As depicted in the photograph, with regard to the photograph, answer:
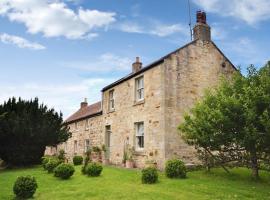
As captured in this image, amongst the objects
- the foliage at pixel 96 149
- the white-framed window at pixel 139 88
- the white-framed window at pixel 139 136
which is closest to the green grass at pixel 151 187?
the white-framed window at pixel 139 136

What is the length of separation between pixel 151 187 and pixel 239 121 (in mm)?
5014

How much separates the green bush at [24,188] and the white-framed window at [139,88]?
10.7m

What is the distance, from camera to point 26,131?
956 inches

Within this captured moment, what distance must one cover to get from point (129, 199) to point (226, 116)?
6111 millimetres

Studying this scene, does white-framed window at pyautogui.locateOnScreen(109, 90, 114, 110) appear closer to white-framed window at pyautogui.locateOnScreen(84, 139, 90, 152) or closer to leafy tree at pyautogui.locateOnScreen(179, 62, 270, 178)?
white-framed window at pyautogui.locateOnScreen(84, 139, 90, 152)

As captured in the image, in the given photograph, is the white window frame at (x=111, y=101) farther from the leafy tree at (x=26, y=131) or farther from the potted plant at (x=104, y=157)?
the leafy tree at (x=26, y=131)

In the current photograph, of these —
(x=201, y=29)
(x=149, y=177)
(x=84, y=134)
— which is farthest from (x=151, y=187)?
(x=84, y=134)

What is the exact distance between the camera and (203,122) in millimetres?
16109

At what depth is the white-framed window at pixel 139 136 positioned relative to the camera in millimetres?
21594

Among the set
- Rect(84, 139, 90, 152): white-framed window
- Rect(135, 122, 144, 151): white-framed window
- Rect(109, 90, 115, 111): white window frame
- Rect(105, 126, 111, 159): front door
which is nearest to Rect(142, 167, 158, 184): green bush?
Rect(135, 122, 144, 151): white-framed window

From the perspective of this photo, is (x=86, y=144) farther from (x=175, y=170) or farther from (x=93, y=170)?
(x=175, y=170)

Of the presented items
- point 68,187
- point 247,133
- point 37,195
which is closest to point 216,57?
point 247,133

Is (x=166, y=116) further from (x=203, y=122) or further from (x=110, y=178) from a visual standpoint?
(x=110, y=178)

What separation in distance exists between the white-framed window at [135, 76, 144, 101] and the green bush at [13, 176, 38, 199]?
35.1ft
